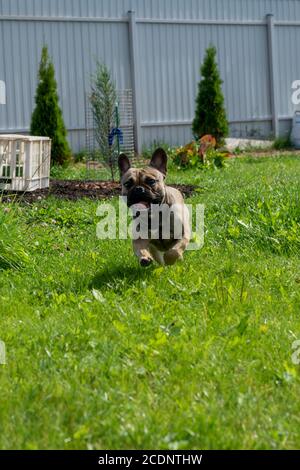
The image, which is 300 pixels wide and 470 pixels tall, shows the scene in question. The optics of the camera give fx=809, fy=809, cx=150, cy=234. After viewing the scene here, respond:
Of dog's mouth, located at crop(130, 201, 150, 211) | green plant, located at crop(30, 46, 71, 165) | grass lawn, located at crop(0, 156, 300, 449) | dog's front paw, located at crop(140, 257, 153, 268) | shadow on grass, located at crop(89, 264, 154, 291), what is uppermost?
green plant, located at crop(30, 46, 71, 165)

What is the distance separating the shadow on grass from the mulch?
3253 mm

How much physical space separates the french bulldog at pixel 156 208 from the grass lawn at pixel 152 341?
0.15 meters

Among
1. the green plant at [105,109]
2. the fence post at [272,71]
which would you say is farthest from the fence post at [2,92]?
the fence post at [272,71]

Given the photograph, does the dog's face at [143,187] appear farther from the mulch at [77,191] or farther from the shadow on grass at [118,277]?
the mulch at [77,191]

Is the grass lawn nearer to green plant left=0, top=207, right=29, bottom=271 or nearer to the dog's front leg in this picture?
green plant left=0, top=207, right=29, bottom=271


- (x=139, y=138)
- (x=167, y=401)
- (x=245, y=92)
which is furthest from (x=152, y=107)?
(x=167, y=401)

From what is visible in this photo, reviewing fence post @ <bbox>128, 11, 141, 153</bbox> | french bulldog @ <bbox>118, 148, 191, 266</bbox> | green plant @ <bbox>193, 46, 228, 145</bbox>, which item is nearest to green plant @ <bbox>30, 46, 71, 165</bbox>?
fence post @ <bbox>128, 11, 141, 153</bbox>

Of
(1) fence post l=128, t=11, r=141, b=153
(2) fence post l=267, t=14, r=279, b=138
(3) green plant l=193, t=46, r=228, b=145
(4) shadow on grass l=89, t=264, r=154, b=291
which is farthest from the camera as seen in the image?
(2) fence post l=267, t=14, r=279, b=138

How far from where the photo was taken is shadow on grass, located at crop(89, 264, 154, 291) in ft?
18.1

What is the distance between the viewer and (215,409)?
338 cm

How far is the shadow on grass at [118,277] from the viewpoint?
551 cm

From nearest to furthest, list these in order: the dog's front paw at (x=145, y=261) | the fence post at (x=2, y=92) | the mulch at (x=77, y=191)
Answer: the dog's front paw at (x=145, y=261) → the mulch at (x=77, y=191) → the fence post at (x=2, y=92)
